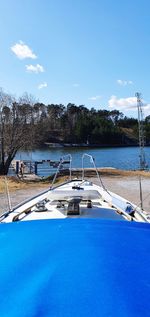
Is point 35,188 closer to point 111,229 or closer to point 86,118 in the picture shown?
point 111,229

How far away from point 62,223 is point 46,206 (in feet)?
8.25

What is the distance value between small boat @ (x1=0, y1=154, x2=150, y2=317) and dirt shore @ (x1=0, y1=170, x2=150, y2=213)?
995 centimetres

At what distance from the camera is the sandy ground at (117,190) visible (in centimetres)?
1552

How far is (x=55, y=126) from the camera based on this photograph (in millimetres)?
149625

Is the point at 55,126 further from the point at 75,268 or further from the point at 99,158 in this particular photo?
the point at 75,268

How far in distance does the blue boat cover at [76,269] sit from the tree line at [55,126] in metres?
27.4

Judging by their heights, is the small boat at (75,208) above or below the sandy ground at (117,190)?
above

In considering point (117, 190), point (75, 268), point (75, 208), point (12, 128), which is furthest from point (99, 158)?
point (75, 268)

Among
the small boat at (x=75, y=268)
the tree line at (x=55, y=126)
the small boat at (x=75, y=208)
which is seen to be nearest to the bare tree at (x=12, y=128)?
the tree line at (x=55, y=126)

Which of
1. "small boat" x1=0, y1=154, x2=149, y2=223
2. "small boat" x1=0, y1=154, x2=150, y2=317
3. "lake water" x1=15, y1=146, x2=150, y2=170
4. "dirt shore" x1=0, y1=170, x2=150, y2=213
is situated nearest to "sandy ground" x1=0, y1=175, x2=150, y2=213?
"dirt shore" x1=0, y1=170, x2=150, y2=213

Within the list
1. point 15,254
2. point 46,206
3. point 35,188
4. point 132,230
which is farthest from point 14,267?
point 35,188

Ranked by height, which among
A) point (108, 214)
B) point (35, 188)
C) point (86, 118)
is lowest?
point (35, 188)

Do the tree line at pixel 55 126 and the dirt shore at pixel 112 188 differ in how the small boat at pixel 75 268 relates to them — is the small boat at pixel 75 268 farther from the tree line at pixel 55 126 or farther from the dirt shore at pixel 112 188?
the tree line at pixel 55 126

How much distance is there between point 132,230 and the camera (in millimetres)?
3564
